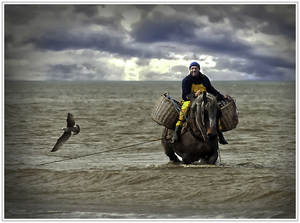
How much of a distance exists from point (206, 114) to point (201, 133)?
397 mm

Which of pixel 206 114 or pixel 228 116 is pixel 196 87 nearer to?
pixel 206 114

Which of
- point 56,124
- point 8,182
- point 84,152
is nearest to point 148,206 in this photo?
point 8,182

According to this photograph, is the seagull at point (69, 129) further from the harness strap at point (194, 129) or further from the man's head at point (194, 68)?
the man's head at point (194, 68)

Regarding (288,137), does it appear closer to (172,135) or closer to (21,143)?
(172,135)

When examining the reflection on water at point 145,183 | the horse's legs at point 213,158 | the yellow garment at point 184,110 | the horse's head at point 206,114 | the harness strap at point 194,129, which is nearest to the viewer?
the reflection on water at point 145,183

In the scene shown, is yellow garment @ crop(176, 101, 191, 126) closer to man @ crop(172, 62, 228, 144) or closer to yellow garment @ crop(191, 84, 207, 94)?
man @ crop(172, 62, 228, 144)

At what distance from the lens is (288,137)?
14.4m

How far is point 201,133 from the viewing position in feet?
27.7

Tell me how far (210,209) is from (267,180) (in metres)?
1.94

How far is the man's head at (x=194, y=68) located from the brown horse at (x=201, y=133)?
Result: 0.62m

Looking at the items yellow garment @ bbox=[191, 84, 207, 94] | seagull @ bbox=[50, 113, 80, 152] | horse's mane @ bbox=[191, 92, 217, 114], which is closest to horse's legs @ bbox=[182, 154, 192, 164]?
horse's mane @ bbox=[191, 92, 217, 114]

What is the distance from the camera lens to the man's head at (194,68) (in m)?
8.73

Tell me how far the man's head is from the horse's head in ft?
2.20

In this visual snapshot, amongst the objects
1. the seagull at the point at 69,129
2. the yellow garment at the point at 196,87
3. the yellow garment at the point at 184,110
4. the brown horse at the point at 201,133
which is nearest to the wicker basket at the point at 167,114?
the yellow garment at the point at 184,110
